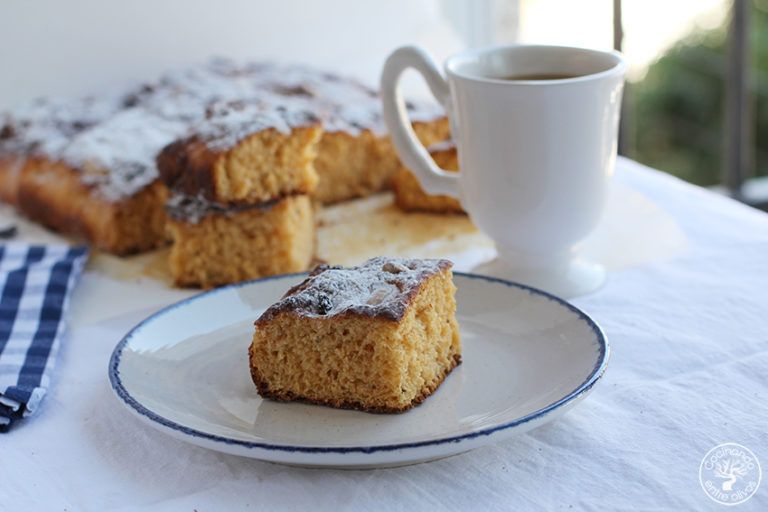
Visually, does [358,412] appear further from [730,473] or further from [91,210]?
[91,210]

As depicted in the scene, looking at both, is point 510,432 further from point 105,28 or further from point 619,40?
point 619,40

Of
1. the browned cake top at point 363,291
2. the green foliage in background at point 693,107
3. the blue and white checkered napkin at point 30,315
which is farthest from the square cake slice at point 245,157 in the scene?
the green foliage in background at point 693,107

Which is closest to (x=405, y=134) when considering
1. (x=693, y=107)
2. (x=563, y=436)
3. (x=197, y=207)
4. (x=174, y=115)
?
(x=197, y=207)

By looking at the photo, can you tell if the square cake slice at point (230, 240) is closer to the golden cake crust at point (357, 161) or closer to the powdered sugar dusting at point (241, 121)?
the powdered sugar dusting at point (241, 121)

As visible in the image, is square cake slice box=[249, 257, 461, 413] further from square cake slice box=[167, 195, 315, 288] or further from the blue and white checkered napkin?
square cake slice box=[167, 195, 315, 288]

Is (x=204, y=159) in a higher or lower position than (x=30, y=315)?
higher
